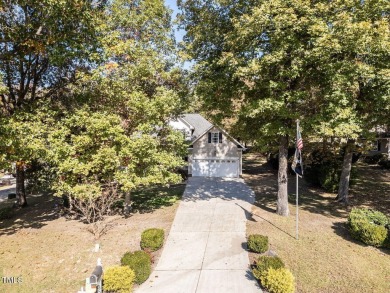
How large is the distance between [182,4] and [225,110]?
6499 millimetres

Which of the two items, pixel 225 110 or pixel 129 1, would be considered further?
pixel 129 1

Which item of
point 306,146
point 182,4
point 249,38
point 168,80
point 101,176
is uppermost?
point 182,4

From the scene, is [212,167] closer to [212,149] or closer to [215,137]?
[212,149]

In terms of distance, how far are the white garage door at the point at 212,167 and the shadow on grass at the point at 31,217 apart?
511 inches

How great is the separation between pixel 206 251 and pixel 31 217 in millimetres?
12917

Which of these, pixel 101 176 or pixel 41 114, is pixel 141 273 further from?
pixel 41 114

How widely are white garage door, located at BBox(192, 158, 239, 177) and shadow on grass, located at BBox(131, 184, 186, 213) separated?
3.63 m

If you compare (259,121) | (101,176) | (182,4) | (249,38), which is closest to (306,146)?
(259,121)

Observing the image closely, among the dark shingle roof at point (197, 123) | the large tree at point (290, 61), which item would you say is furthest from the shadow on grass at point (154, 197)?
the dark shingle roof at point (197, 123)

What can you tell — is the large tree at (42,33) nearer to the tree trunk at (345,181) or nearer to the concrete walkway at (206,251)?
the concrete walkway at (206,251)

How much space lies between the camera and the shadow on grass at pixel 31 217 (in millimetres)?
16747

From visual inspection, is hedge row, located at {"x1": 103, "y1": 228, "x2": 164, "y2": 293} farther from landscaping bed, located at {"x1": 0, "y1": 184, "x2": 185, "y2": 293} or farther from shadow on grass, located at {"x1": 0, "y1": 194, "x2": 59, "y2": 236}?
shadow on grass, located at {"x1": 0, "y1": 194, "x2": 59, "y2": 236}

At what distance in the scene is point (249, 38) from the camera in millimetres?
13992

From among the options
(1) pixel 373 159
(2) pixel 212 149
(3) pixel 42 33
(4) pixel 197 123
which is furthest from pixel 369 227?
(1) pixel 373 159
